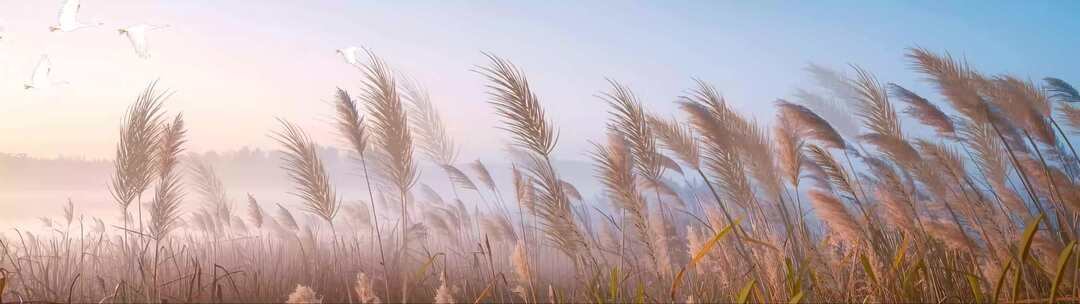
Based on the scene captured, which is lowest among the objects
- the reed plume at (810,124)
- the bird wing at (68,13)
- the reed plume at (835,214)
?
the reed plume at (835,214)

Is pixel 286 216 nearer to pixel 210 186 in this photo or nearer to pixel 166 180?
pixel 210 186

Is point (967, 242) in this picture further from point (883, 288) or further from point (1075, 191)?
point (1075, 191)

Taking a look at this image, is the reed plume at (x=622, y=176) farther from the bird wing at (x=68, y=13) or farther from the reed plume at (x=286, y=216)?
the reed plume at (x=286, y=216)

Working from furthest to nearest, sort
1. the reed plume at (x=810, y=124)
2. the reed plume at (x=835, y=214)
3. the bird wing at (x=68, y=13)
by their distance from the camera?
the bird wing at (x=68, y=13) → the reed plume at (x=810, y=124) → the reed plume at (x=835, y=214)

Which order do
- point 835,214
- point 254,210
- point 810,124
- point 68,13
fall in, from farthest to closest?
point 254,210 < point 68,13 < point 810,124 < point 835,214

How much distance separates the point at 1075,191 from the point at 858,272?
4.04ft

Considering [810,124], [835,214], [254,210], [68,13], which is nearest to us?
[835,214]

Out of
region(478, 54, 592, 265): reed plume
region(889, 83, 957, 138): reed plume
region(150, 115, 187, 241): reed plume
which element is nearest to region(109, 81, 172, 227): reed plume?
region(150, 115, 187, 241): reed plume

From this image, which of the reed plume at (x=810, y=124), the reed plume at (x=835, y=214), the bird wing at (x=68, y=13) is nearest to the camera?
the reed plume at (x=835, y=214)

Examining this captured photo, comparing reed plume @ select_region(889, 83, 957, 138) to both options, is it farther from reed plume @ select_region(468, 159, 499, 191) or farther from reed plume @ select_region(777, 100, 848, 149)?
reed plume @ select_region(468, 159, 499, 191)

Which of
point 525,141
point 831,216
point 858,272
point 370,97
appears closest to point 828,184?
point 858,272

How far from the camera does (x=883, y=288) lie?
8.45ft

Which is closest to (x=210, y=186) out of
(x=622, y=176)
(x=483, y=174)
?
(x=483, y=174)

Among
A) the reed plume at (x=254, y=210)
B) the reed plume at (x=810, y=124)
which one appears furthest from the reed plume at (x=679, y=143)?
the reed plume at (x=254, y=210)
